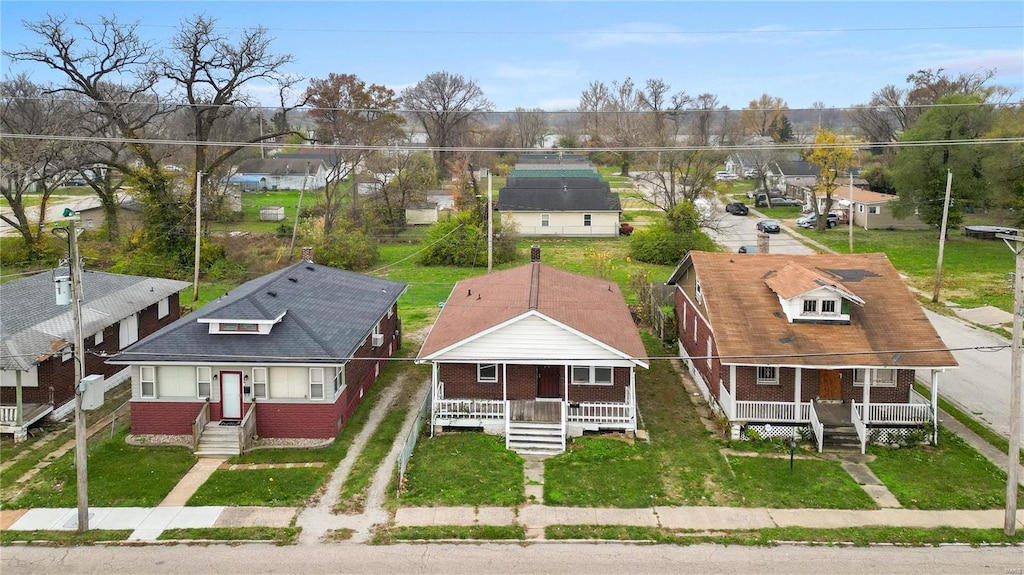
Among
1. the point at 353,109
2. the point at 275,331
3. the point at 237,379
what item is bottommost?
the point at 237,379

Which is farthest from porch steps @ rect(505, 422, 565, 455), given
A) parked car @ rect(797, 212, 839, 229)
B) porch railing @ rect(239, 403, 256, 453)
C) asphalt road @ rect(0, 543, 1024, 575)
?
parked car @ rect(797, 212, 839, 229)

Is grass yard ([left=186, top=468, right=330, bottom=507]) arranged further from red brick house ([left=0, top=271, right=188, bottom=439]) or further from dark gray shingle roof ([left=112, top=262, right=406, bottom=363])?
red brick house ([left=0, top=271, right=188, bottom=439])

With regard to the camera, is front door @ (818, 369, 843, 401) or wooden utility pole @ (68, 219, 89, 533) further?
front door @ (818, 369, 843, 401)

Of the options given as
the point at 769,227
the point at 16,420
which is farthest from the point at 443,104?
the point at 16,420

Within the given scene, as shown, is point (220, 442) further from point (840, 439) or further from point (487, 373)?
point (840, 439)

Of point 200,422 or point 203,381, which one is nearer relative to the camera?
point 200,422
